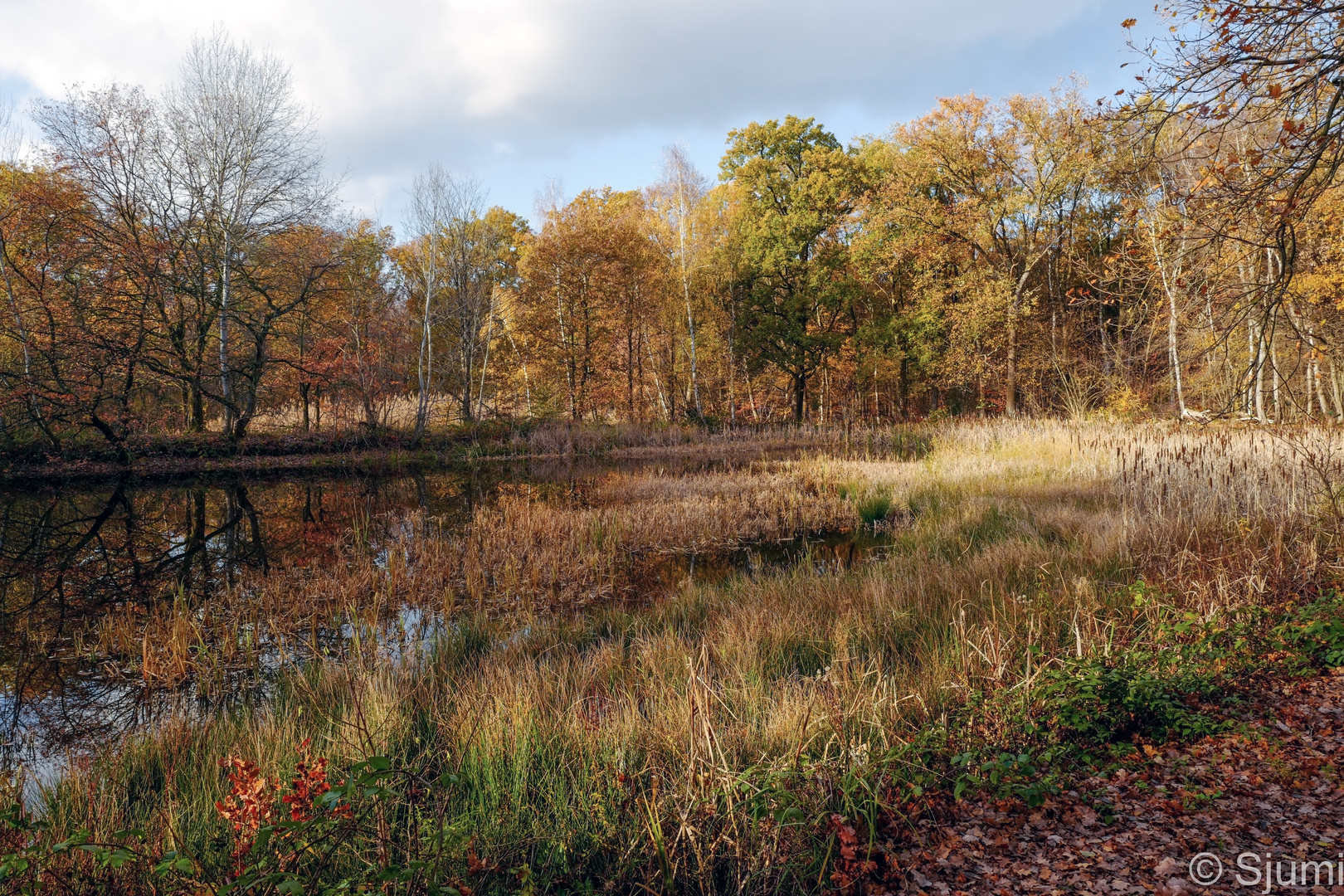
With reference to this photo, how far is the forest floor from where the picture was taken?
215cm

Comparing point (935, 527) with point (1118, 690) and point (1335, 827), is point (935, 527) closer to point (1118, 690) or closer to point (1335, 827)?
point (1118, 690)

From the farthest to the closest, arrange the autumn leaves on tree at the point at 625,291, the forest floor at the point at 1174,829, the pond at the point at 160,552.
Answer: the autumn leaves on tree at the point at 625,291
the pond at the point at 160,552
the forest floor at the point at 1174,829

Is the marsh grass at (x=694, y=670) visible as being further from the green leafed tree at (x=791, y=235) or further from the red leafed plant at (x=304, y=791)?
the green leafed tree at (x=791, y=235)

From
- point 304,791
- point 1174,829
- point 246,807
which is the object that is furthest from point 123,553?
point 1174,829

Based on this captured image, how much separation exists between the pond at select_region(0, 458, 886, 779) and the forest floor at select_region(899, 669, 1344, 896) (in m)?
4.74

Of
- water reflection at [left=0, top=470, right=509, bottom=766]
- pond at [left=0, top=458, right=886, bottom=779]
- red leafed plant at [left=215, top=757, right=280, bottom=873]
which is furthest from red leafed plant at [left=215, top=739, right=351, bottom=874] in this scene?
water reflection at [left=0, top=470, right=509, bottom=766]

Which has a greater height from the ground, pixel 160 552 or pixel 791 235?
pixel 791 235

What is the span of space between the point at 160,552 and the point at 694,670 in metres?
10.4

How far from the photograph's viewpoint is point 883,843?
8.25ft

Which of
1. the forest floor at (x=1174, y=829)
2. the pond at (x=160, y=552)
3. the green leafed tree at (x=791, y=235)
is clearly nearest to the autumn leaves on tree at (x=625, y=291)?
the green leafed tree at (x=791, y=235)

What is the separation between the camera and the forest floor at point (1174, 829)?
215 cm

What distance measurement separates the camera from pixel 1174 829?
240cm

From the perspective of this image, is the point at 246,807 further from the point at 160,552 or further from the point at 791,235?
the point at 791,235

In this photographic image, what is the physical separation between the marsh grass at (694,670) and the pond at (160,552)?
1.74 ft
